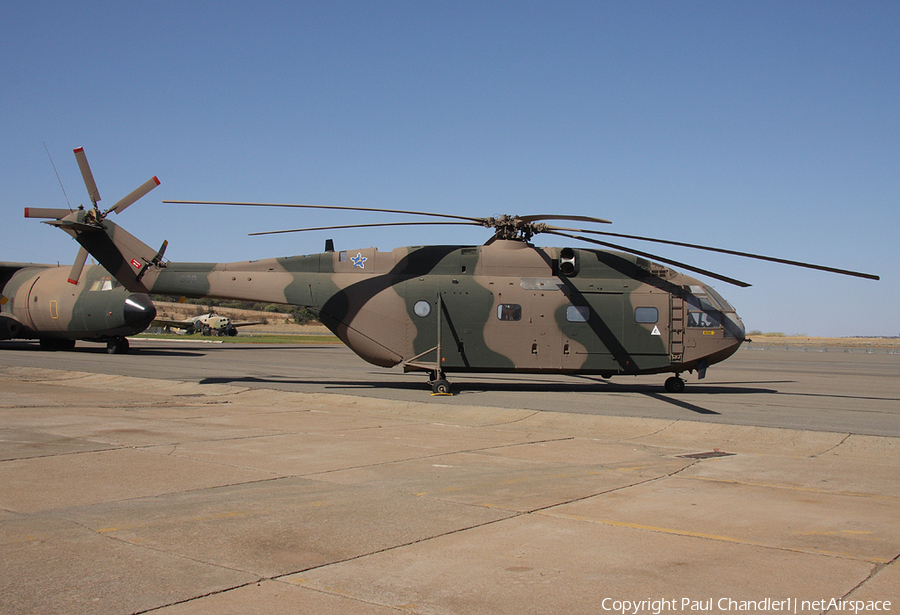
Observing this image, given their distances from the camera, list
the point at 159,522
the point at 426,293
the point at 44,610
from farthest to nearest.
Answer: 1. the point at 426,293
2. the point at 159,522
3. the point at 44,610

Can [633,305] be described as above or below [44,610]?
above

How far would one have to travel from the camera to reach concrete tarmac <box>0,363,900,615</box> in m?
3.78

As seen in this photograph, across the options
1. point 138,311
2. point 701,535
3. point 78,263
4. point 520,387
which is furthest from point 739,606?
point 138,311

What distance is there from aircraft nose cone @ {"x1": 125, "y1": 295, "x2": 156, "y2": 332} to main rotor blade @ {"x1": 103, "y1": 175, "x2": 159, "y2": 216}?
1026cm

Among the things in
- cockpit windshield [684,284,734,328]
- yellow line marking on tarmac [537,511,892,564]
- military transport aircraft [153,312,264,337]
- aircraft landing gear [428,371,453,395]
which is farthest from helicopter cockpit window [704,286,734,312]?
military transport aircraft [153,312,264,337]

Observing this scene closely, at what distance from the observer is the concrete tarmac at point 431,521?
378 centimetres

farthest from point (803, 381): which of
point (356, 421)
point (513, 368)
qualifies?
point (356, 421)

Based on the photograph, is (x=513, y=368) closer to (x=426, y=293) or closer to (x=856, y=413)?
(x=426, y=293)

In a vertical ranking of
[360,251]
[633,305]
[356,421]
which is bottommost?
[356,421]

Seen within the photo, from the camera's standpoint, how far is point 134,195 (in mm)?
18719

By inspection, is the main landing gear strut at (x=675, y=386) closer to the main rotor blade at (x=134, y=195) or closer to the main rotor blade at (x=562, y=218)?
the main rotor blade at (x=562, y=218)

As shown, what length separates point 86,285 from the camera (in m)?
28.8

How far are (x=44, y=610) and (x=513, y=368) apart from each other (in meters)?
14.4

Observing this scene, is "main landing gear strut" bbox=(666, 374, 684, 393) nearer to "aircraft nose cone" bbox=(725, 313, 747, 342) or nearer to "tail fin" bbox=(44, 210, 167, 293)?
"aircraft nose cone" bbox=(725, 313, 747, 342)
